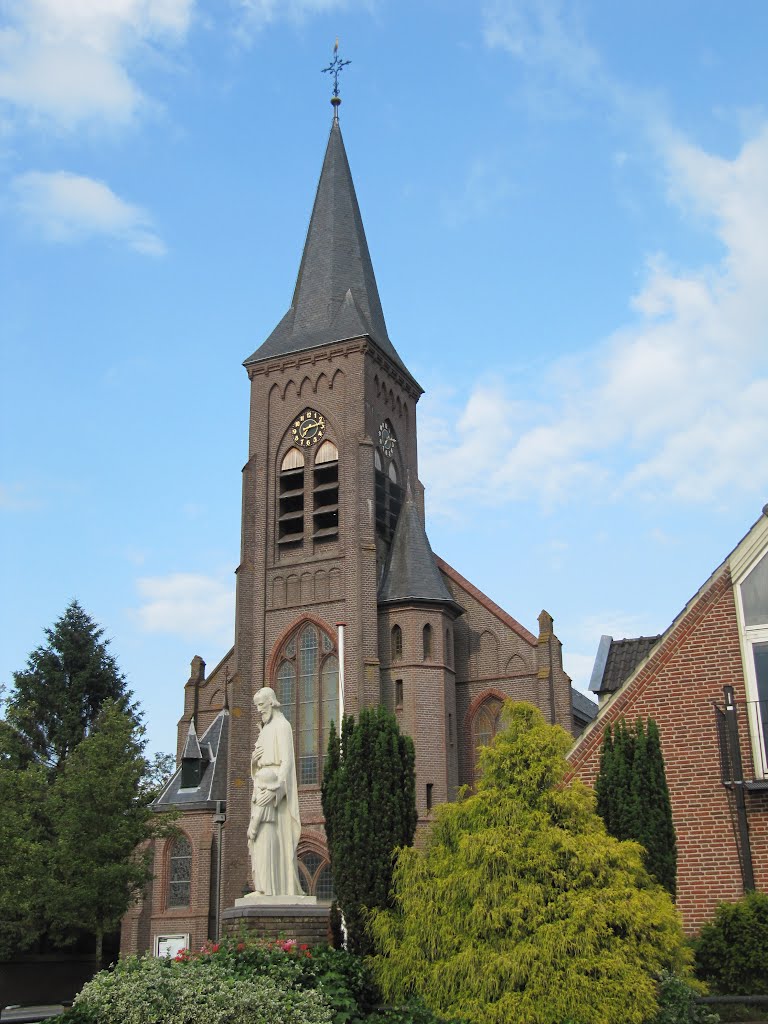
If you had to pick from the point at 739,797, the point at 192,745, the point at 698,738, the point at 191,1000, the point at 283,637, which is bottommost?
the point at 191,1000

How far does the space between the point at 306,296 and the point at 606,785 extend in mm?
33774

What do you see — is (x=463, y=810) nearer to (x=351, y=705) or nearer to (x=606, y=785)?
(x=606, y=785)

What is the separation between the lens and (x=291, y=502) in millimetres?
42906

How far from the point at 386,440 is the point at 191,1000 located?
33.6 m

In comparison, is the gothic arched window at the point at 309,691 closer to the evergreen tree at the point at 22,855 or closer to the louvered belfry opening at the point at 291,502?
the louvered belfry opening at the point at 291,502

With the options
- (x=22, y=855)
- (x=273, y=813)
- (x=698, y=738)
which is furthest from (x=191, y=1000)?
(x=22, y=855)

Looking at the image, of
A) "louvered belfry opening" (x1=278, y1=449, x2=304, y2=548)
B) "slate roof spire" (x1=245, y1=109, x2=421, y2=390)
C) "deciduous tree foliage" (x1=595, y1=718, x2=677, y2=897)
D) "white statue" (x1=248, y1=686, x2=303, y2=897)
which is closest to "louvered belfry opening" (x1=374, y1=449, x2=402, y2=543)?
"louvered belfry opening" (x1=278, y1=449, x2=304, y2=548)

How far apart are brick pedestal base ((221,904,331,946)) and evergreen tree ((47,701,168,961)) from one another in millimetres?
17307

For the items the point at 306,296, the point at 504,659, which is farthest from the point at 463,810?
the point at 306,296

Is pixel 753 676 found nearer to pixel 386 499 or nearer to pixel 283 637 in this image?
pixel 283 637

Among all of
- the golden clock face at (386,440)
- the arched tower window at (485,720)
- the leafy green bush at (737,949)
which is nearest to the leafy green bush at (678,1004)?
the leafy green bush at (737,949)

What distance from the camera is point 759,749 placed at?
16.6 m

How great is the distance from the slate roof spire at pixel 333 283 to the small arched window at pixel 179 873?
19287 mm

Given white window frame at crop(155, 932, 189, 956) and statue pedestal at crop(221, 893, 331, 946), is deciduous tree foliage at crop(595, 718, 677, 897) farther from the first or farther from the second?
white window frame at crop(155, 932, 189, 956)
